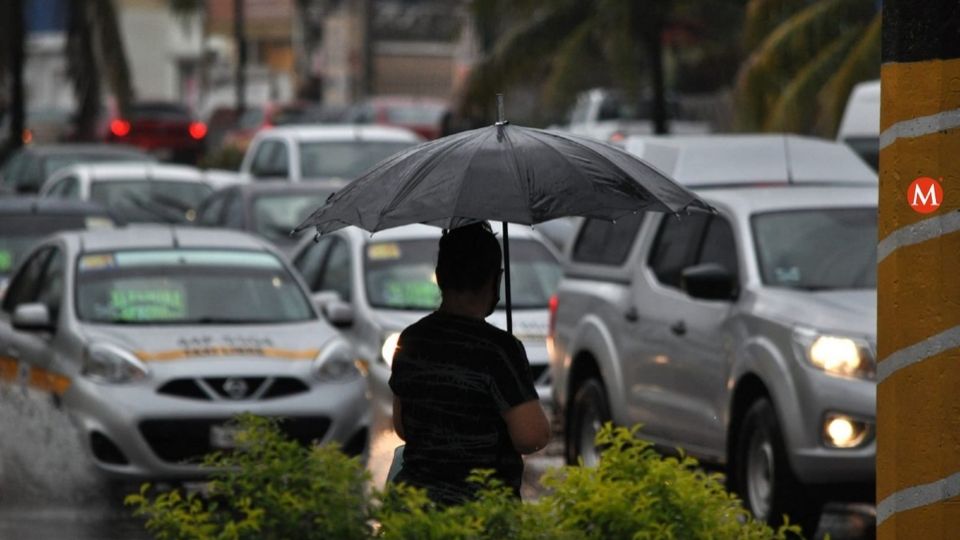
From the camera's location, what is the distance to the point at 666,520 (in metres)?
4.91

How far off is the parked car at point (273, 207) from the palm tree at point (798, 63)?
5.24 metres

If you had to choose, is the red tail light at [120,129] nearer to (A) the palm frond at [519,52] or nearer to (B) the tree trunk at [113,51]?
(B) the tree trunk at [113,51]

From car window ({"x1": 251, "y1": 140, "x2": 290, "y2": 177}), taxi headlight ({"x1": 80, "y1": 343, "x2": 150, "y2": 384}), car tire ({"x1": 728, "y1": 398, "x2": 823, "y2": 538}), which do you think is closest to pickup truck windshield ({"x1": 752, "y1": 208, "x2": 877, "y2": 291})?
car tire ({"x1": 728, "y1": 398, "x2": 823, "y2": 538})

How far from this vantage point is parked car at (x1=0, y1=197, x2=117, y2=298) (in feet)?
55.9

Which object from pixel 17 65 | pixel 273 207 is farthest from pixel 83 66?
pixel 273 207

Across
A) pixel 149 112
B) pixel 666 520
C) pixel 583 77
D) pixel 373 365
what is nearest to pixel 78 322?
pixel 373 365

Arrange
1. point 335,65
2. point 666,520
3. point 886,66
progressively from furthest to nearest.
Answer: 1. point 335,65
2. point 886,66
3. point 666,520

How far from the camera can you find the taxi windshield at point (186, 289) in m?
12.7

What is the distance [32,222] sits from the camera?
17.2m

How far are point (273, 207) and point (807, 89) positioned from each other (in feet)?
20.3

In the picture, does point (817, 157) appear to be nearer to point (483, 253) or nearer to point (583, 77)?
point (483, 253)

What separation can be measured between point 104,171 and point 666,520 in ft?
59.6

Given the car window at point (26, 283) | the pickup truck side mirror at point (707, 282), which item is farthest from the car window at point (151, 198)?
the pickup truck side mirror at point (707, 282)

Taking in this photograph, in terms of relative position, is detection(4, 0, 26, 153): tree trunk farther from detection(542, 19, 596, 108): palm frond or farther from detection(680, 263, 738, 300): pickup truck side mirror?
detection(680, 263, 738, 300): pickup truck side mirror
